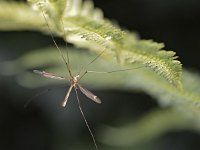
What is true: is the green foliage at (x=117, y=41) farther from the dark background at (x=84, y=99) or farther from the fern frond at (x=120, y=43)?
the dark background at (x=84, y=99)

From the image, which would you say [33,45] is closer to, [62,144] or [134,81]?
[62,144]

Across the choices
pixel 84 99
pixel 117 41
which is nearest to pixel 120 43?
pixel 117 41

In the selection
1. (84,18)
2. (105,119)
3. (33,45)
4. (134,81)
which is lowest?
(84,18)

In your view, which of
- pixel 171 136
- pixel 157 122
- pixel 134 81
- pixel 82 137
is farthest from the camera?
pixel 82 137

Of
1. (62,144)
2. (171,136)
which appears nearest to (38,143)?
(62,144)

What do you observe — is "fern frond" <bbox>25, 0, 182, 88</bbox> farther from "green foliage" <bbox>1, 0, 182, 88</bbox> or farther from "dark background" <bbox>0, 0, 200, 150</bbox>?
"dark background" <bbox>0, 0, 200, 150</bbox>

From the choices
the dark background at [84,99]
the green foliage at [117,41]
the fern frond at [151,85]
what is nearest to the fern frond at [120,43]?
the green foliage at [117,41]

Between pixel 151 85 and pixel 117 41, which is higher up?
pixel 151 85

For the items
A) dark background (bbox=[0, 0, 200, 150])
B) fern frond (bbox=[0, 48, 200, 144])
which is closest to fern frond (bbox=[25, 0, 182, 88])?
fern frond (bbox=[0, 48, 200, 144])

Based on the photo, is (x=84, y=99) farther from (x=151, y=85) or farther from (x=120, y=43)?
(x=120, y=43)
